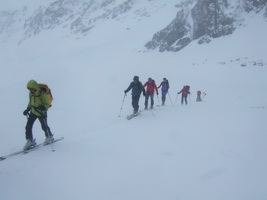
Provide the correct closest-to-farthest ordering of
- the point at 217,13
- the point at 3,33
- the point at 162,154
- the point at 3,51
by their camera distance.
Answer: the point at 162,154, the point at 217,13, the point at 3,51, the point at 3,33

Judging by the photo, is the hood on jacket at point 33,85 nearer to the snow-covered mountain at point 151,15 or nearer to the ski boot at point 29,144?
the ski boot at point 29,144

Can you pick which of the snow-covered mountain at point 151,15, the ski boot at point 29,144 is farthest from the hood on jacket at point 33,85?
the snow-covered mountain at point 151,15

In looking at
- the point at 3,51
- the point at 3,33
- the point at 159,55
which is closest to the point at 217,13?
the point at 159,55

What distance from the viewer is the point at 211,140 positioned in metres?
6.90

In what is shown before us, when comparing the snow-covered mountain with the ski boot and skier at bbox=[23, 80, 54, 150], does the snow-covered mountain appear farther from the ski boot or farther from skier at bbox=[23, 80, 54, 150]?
the ski boot

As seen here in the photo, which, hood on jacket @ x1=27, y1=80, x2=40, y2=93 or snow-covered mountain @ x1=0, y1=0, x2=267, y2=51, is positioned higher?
snow-covered mountain @ x1=0, y1=0, x2=267, y2=51

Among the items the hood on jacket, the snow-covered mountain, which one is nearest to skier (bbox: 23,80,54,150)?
the hood on jacket

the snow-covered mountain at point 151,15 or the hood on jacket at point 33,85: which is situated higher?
the snow-covered mountain at point 151,15

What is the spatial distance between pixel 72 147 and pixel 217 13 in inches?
1480

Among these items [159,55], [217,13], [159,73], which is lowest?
[159,73]

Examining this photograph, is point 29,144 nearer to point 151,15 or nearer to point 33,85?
point 33,85

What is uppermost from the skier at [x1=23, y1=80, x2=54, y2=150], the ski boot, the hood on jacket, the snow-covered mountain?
the snow-covered mountain

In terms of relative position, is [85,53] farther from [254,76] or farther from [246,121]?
[246,121]

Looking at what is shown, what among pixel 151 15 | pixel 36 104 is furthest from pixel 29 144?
pixel 151 15
